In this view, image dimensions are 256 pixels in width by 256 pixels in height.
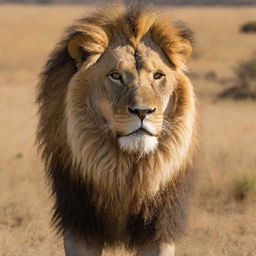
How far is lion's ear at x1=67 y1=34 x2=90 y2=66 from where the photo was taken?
4480 millimetres

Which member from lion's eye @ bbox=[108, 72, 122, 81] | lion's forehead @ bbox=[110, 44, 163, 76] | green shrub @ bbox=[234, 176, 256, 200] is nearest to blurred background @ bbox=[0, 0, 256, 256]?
green shrub @ bbox=[234, 176, 256, 200]

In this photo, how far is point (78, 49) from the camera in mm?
4492

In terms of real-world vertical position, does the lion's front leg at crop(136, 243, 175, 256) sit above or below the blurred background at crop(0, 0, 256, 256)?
above

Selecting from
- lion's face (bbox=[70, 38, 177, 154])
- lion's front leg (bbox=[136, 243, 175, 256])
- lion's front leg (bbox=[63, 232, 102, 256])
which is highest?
lion's face (bbox=[70, 38, 177, 154])

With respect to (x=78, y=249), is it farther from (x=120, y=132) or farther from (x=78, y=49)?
(x=78, y=49)

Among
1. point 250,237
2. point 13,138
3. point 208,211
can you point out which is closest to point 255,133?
point 13,138

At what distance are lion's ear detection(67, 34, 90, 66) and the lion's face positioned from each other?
80mm

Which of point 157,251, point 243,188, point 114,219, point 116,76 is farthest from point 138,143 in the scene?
point 243,188

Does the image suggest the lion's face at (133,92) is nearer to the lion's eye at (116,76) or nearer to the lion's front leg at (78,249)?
the lion's eye at (116,76)

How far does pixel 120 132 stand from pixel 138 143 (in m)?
0.12

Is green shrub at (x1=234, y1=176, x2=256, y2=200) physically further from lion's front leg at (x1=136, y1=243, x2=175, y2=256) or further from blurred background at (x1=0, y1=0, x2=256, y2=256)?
lion's front leg at (x1=136, y1=243, x2=175, y2=256)

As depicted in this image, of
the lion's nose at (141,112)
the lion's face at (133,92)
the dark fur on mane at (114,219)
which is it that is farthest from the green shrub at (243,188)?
the lion's nose at (141,112)

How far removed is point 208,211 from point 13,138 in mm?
4502

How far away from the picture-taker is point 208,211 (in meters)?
7.82
